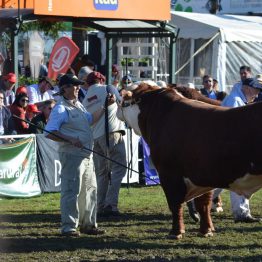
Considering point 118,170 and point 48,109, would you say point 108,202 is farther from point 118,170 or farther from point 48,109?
point 48,109

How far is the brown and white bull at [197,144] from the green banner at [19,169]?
3634 millimetres

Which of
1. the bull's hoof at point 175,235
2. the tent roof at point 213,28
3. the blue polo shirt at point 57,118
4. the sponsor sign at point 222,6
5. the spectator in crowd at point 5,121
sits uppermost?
the sponsor sign at point 222,6

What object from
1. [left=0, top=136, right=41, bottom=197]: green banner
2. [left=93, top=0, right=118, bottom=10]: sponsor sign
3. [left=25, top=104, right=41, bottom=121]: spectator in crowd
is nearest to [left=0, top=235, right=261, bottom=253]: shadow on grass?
[left=0, top=136, right=41, bottom=197]: green banner

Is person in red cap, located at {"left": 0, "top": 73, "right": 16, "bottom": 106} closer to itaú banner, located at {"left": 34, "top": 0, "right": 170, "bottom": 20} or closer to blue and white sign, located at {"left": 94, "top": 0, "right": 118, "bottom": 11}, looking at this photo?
itaú banner, located at {"left": 34, "top": 0, "right": 170, "bottom": 20}

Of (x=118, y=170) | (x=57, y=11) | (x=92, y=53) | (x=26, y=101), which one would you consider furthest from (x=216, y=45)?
(x=118, y=170)

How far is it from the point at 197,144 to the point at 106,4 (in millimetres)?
8870

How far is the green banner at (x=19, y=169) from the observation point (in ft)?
43.9

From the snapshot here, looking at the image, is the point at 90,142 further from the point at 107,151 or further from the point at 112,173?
the point at 112,173

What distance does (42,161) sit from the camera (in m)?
14.1

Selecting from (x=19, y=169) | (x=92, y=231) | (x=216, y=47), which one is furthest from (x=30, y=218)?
(x=216, y=47)

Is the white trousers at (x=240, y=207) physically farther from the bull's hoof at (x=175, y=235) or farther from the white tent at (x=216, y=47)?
the white tent at (x=216, y=47)

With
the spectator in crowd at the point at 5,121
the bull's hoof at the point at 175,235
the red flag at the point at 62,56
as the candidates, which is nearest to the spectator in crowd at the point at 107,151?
the bull's hoof at the point at 175,235

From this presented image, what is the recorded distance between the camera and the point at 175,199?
9711 mm

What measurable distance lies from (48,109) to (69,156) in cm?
469
